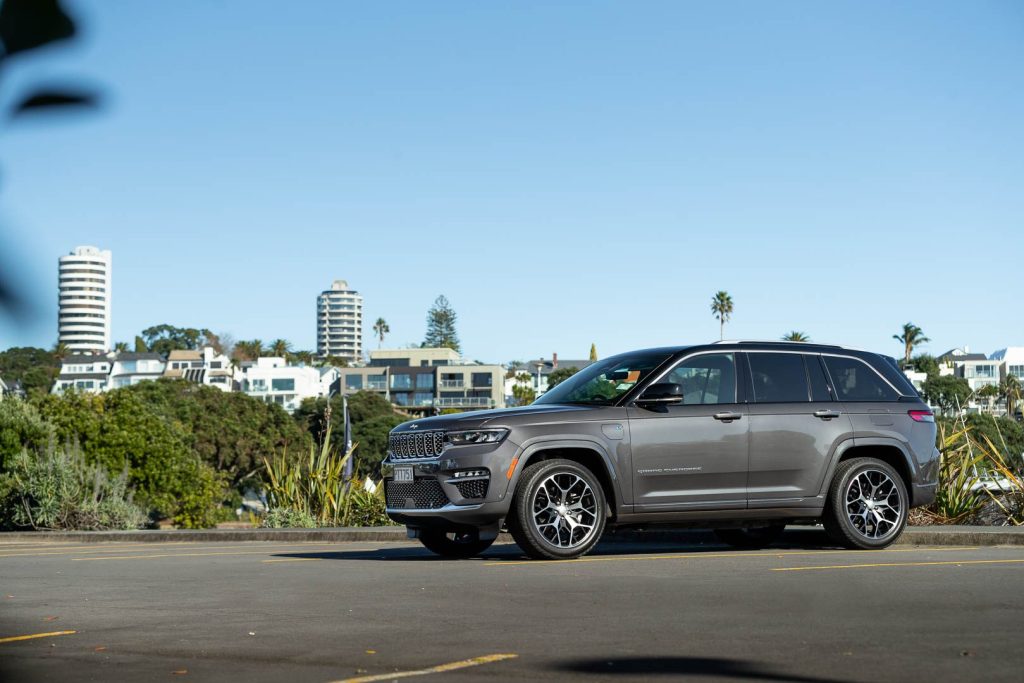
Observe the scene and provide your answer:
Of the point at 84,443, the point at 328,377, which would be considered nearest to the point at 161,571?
the point at 84,443

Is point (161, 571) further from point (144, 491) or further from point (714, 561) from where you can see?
point (144, 491)

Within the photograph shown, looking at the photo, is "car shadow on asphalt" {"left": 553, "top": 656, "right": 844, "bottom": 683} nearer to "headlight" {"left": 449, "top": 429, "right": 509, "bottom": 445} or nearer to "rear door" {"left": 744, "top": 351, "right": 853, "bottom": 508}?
"headlight" {"left": 449, "top": 429, "right": 509, "bottom": 445}

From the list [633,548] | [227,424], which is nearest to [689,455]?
[633,548]

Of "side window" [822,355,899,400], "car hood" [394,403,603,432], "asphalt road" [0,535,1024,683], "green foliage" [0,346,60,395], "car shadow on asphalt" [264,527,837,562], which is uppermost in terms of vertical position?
"side window" [822,355,899,400]

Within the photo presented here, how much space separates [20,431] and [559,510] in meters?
16.5

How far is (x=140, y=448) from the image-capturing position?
41.8m

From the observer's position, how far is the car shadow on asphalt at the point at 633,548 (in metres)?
12.4

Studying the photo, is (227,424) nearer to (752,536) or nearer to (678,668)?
(752,536)

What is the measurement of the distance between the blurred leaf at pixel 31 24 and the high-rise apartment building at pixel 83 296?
0.22 m

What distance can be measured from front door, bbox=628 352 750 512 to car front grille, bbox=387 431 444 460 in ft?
5.44

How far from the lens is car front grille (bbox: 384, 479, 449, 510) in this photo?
11.1 metres

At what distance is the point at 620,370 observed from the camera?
12.0 m

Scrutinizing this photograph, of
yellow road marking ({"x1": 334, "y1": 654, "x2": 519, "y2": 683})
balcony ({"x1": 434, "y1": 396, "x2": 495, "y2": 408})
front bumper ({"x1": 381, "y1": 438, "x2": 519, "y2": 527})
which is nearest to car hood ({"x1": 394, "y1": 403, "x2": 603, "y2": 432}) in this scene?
front bumper ({"x1": 381, "y1": 438, "x2": 519, "y2": 527})

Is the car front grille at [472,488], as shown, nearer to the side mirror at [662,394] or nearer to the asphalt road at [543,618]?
the asphalt road at [543,618]
